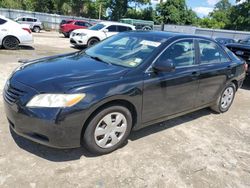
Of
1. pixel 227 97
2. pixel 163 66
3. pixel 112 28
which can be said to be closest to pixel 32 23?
pixel 112 28

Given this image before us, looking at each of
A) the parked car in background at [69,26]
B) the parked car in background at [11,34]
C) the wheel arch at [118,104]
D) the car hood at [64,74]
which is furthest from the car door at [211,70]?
the parked car in background at [69,26]

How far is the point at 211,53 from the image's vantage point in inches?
186

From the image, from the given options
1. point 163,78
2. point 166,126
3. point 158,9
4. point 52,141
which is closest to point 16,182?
point 52,141

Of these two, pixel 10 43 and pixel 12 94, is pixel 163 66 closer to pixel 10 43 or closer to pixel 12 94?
pixel 12 94

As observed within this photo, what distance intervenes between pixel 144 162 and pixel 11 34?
31.1 ft

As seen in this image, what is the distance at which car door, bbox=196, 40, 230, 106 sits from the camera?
175 inches

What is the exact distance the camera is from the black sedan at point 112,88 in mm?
2885

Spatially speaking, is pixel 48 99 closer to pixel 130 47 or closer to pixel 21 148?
pixel 21 148

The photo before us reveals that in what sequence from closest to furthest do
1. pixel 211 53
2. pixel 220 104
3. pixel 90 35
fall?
1. pixel 211 53
2. pixel 220 104
3. pixel 90 35

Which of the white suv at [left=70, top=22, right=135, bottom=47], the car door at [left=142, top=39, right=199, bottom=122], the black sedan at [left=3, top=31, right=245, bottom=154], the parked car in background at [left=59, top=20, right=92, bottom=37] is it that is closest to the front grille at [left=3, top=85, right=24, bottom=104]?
the black sedan at [left=3, top=31, right=245, bottom=154]

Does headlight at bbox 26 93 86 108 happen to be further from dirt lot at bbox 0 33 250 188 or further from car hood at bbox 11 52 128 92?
dirt lot at bbox 0 33 250 188

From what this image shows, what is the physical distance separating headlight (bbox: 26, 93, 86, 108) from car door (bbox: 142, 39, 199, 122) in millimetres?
1051

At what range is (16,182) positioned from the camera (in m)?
2.73

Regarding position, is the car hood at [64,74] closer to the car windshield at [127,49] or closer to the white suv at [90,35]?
the car windshield at [127,49]
